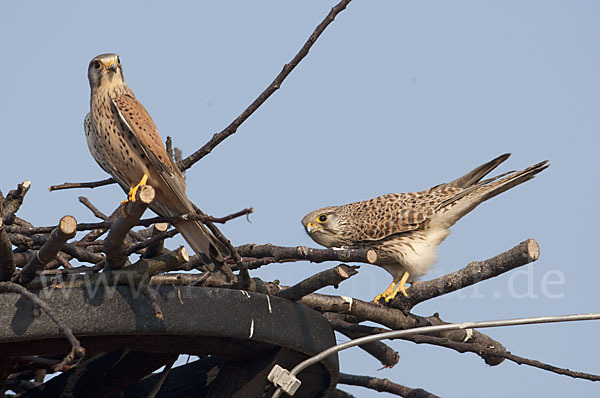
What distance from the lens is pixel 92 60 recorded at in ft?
13.8

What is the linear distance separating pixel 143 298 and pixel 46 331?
0.35 meters

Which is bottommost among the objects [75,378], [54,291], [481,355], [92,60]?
[481,355]

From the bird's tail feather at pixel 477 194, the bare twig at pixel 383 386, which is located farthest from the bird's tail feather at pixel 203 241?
the bird's tail feather at pixel 477 194

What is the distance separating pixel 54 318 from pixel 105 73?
1884mm

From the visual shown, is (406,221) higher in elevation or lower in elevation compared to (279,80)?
lower

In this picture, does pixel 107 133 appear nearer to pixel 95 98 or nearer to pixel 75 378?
pixel 95 98

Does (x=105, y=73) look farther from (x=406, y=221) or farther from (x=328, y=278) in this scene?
(x=406, y=221)

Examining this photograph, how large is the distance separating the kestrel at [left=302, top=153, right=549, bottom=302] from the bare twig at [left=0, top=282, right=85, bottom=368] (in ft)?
7.59

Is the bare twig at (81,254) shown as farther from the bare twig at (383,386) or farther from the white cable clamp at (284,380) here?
the bare twig at (383,386)

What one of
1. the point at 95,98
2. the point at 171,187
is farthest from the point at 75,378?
the point at 95,98

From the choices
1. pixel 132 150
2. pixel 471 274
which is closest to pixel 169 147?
pixel 132 150

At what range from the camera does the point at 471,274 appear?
3406 millimetres

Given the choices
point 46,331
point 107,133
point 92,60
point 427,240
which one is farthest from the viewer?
point 427,240

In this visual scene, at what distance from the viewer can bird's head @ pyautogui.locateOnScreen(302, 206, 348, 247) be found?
517cm
